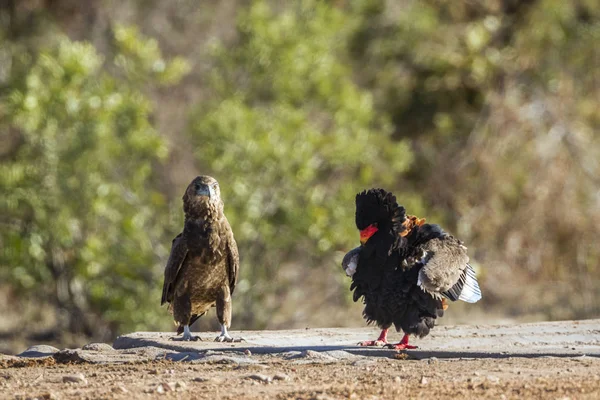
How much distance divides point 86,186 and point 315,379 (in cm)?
689

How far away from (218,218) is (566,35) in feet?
37.0

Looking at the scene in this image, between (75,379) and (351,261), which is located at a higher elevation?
(351,261)

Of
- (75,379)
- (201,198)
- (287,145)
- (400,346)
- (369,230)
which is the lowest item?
(75,379)

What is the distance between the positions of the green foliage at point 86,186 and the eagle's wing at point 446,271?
574 cm

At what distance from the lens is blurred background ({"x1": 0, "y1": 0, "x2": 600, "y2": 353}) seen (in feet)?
39.7

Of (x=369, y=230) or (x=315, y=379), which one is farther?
(x=369, y=230)

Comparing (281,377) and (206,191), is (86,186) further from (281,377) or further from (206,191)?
(281,377)

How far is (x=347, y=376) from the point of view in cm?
566

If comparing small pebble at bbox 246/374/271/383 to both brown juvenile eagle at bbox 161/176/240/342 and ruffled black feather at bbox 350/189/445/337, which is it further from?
brown juvenile eagle at bbox 161/176/240/342

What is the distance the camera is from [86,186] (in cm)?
1189

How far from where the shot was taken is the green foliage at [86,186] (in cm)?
1188

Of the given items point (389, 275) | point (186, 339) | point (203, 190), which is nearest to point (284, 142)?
point (203, 190)

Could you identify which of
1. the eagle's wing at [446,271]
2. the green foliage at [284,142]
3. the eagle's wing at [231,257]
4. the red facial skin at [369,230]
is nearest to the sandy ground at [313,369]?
the eagle's wing at [446,271]

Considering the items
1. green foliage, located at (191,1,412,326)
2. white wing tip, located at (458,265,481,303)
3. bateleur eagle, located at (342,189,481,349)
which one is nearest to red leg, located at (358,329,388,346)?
bateleur eagle, located at (342,189,481,349)
